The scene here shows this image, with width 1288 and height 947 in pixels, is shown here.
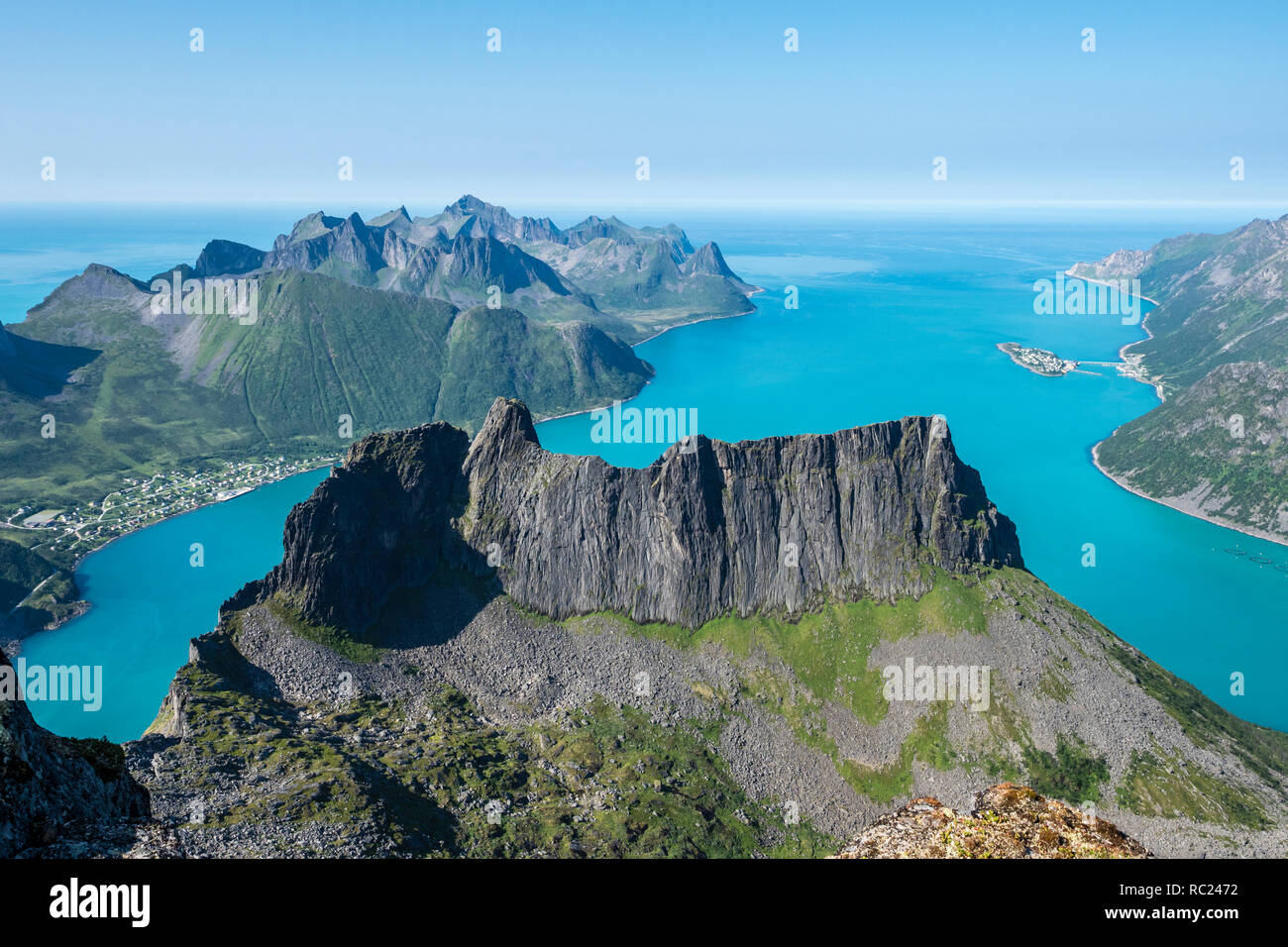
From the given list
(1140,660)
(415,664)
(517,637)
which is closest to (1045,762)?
(1140,660)

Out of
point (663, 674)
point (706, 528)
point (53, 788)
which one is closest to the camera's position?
point (53, 788)

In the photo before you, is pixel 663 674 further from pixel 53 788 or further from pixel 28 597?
pixel 28 597

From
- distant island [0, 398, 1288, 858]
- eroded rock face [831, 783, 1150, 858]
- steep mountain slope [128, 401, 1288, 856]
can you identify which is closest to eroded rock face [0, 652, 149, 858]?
distant island [0, 398, 1288, 858]

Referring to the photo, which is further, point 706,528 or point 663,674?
point 706,528

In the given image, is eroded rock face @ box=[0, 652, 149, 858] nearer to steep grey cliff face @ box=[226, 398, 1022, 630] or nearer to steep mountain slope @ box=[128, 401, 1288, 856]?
steep mountain slope @ box=[128, 401, 1288, 856]

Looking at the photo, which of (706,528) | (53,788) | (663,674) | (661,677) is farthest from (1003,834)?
(706,528)
